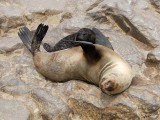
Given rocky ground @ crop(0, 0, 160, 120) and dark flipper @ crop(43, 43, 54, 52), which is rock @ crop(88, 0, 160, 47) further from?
dark flipper @ crop(43, 43, 54, 52)

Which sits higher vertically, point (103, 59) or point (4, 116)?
point (103, 59)

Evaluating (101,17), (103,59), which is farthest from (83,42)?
(101,17)

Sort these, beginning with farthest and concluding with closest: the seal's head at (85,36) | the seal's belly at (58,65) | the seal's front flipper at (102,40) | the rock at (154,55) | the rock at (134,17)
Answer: the rock at (134,17) < the seal's front flipper at (102,40) < the rock at (154,55) < the seal's belly at (58,65) < the seal's head at (85,36)

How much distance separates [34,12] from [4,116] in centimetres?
189

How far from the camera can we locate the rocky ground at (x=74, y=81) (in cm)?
414

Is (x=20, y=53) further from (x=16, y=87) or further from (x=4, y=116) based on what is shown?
(x=4, y=116)

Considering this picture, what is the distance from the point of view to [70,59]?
4.58m

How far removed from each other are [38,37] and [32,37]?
0.15 metres

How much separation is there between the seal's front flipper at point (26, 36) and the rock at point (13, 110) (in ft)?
3.11

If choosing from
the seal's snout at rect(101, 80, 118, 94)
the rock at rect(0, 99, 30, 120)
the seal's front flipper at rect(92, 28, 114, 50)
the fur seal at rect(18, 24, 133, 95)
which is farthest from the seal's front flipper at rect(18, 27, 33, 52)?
the seal's snout at rect(101, 80, 118, 94)

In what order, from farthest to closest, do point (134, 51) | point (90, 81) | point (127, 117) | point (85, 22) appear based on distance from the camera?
point (85, 22)
point (134, 51)
point (90, 81)
point (127, 117)

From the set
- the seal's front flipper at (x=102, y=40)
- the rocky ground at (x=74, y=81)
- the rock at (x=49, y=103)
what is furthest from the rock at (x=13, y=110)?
the seal's front flipper at (x=102, y=40)

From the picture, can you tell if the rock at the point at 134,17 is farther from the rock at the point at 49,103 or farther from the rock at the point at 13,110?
the rock at the point at 13,110

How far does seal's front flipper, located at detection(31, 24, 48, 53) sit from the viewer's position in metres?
4.88
